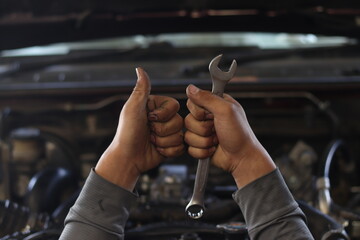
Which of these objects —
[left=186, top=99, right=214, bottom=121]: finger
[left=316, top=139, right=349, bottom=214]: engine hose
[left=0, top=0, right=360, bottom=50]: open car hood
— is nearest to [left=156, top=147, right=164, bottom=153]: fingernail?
[left=186, top=99, right=214, bottom=121]: finger

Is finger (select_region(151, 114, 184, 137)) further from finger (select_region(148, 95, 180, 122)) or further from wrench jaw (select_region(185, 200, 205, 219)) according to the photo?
wrench jaw (select_region(185, 200, 205, 219))

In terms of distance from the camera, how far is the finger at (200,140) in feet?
2.67

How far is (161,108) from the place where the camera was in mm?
805

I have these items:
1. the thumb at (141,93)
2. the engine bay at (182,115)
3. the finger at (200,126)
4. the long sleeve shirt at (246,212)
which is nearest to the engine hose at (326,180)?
the engine bay at (182,115)

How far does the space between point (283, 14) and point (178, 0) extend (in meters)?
0.37

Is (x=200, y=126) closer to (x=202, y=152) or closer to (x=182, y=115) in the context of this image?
(x=202, y=152)

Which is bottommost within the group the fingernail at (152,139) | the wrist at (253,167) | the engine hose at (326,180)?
the engine hose at (326,180)

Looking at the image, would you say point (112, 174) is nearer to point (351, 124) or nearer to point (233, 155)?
point (233, 155)

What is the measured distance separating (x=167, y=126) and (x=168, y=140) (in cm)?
3

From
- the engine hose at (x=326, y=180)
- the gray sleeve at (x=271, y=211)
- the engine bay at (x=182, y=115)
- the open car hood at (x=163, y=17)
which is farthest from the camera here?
the open car hood at (x=163, y=17)

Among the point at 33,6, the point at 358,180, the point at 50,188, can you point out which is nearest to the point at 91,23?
the point at 33,6

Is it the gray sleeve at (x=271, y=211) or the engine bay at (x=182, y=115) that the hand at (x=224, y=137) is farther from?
the engine bay at (x=182, y=115)

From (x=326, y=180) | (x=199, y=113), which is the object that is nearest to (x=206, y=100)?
(x=199, y=113)

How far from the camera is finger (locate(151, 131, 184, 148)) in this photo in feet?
2.73
